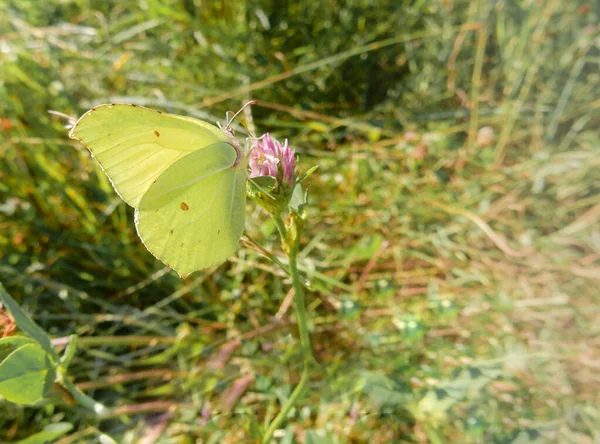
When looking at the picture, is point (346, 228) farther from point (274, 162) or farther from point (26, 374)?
point (26, 374)

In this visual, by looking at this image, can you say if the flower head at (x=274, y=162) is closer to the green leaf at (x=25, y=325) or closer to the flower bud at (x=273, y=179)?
the flower bud at (x=273, y=179)

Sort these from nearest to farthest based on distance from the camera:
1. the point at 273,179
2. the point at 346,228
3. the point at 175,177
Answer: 1. the point at 273,179
2. the point at 175,177
3. the point at 346,228

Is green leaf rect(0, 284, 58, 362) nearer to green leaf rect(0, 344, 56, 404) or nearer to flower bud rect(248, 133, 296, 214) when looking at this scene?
green leaf rect(0, 344, 56, 404)

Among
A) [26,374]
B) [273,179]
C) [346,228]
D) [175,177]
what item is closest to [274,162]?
[273,179]

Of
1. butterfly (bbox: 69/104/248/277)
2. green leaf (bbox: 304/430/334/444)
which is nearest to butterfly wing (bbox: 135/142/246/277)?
butterfly (bbox: 69/104/248/277)

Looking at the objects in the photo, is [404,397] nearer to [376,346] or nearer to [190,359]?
[376,346]

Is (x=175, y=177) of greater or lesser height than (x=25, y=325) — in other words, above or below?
above

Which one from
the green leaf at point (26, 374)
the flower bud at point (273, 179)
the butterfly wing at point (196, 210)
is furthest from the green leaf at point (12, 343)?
the flower bud at point (273, 179)
